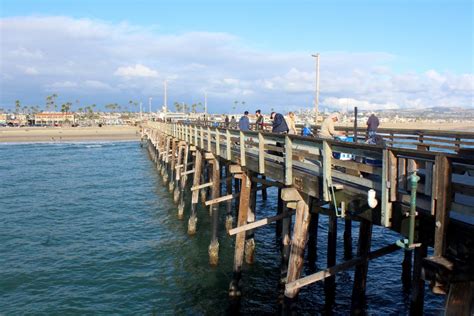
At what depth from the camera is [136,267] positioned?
1393cm

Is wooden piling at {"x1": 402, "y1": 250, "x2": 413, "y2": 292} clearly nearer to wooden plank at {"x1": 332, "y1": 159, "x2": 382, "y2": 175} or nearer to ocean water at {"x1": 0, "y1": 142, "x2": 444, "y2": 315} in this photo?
ocean water at {"x1": 0, "y1": 142, "x2": 444, "y2": 315}

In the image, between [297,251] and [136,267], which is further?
[136,267]

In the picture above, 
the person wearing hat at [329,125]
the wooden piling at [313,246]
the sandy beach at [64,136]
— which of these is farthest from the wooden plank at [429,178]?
the sandy beach at [64,136]

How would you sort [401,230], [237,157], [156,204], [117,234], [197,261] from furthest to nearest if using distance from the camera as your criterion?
[156,204] → [117,234] → [197,261] → [237,157] → [401,230]

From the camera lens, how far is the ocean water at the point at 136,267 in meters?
11.2

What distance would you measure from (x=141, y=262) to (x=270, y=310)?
Answer: 210 inches

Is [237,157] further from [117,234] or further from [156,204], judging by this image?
[156,204]

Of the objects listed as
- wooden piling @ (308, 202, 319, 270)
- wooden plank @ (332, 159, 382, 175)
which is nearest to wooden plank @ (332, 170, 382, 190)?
wooden plank @ (332, 159, 382, 175)

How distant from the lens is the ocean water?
36.7 ft

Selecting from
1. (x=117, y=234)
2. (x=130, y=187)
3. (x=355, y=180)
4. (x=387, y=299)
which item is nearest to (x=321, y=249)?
(x=387, y=299)

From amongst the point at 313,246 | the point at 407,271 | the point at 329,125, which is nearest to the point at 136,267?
the point at 313,246

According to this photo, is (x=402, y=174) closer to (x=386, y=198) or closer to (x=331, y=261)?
(x=386, y=198)

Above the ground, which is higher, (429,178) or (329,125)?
(329,125)

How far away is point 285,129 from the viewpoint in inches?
521
